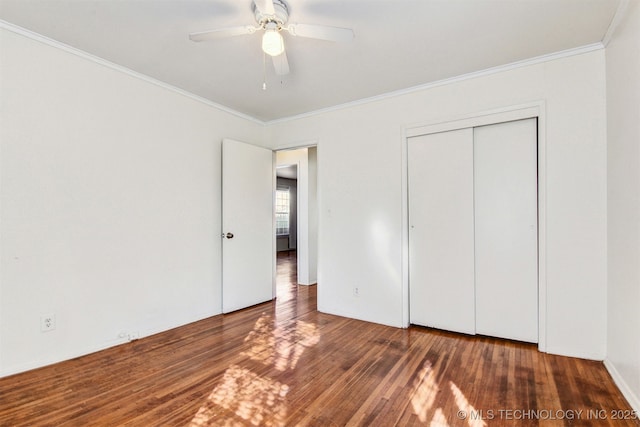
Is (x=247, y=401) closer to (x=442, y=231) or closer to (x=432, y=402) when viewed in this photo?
(x=432, y=402)

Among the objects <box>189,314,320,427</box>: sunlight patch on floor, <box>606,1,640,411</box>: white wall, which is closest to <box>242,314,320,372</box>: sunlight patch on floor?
<box>189,314,320,427</box>: sunlight patch on floor

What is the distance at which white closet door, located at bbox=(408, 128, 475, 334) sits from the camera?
116 inches

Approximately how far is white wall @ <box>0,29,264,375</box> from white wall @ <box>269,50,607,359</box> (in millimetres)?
1437

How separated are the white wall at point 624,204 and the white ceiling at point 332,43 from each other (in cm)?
28

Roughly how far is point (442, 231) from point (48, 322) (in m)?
3.37

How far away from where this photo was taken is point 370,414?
1798mm

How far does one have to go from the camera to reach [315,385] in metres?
2.10

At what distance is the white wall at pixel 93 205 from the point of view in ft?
7.30

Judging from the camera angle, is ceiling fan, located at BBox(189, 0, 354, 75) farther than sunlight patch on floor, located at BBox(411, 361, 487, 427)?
Yes

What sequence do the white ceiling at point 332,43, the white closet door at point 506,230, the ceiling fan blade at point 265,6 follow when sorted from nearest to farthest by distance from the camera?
the ceiling fan blade at point 265,6
the white ceiling at point 332,43
the white closet door at point 506,230

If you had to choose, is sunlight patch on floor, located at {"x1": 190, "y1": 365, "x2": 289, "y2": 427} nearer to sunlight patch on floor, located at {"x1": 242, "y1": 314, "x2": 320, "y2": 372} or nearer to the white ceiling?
sunlight patch on floor, located at {"x1": 242, "y1": 314, "x2": 320, "y2": 372}

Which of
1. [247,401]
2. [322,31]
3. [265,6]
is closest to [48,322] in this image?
[247,401]

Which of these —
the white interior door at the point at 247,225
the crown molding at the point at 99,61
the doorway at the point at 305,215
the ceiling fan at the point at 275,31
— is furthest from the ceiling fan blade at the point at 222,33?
the doorway at the point at 305,215

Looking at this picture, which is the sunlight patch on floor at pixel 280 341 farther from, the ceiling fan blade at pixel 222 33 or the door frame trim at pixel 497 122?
the ceiling fan blade at pixel 222 33
